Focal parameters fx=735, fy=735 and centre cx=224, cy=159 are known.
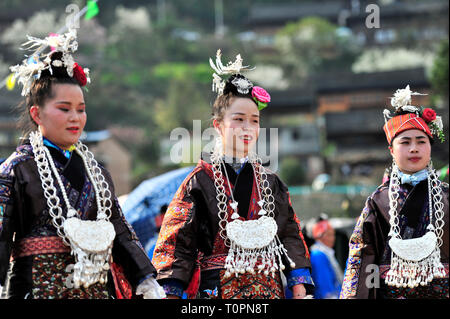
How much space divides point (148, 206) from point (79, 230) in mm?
4669

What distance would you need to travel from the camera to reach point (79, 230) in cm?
388

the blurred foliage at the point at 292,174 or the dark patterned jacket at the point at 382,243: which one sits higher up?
the blurred foliage at the point at 292,174

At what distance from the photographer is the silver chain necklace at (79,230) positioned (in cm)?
384

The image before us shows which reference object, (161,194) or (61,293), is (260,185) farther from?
(161,194)

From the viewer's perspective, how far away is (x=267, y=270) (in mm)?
4438

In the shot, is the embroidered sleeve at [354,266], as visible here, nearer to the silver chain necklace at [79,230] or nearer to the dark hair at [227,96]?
the dark hair at [227,96]

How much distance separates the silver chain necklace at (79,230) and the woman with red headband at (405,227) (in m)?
1.67

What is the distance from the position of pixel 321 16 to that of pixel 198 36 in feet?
36.5

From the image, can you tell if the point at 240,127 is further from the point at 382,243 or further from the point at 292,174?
the point at 292,174

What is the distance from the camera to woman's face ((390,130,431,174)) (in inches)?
191

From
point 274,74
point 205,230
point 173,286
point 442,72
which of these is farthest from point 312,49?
point 173,286

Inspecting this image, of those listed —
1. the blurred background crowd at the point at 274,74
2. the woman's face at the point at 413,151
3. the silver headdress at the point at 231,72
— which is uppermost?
the blurred background crowd at the point at 274,74

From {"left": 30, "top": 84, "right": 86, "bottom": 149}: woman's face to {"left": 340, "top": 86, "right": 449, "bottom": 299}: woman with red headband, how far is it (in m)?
1.99

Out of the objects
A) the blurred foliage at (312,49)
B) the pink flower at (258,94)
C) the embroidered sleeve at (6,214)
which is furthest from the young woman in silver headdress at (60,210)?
the blurred foliage at (312,49)
